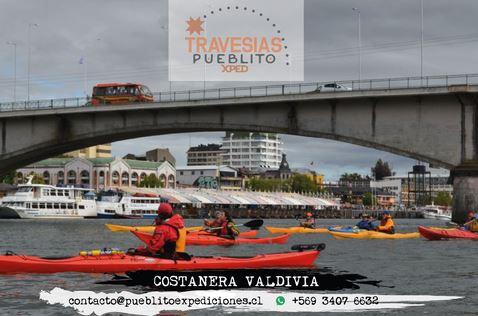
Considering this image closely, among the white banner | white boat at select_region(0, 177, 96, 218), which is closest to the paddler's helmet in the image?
the white banner

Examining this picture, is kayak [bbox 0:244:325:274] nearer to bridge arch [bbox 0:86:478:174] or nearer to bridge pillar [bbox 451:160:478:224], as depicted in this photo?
bridge pillar [bbox 451:160:478:224]

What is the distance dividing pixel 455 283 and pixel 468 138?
34007mm

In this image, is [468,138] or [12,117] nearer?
[468,138]

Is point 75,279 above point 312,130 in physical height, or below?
below

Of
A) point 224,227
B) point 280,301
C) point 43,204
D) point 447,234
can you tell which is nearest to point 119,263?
point 280,301

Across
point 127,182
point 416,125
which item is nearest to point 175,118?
point 416,125

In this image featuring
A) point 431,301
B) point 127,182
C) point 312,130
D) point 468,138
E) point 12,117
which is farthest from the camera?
point 127,182

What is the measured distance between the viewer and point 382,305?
20516 mm

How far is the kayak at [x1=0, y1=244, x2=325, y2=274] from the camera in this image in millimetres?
24391

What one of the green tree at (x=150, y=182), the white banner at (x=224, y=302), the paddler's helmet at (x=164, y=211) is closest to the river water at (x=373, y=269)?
the white banner at (x=224, y=302)

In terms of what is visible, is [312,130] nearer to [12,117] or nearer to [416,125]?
[416,125]

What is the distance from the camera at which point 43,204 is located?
102m

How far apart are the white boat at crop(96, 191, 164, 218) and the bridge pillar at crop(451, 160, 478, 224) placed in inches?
2337

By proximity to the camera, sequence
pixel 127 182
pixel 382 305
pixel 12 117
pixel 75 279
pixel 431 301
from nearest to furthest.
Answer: pixel 382 305 < pixel 431 301 < pixel 75 279 < pixel 12 117 < pixel 127 182
